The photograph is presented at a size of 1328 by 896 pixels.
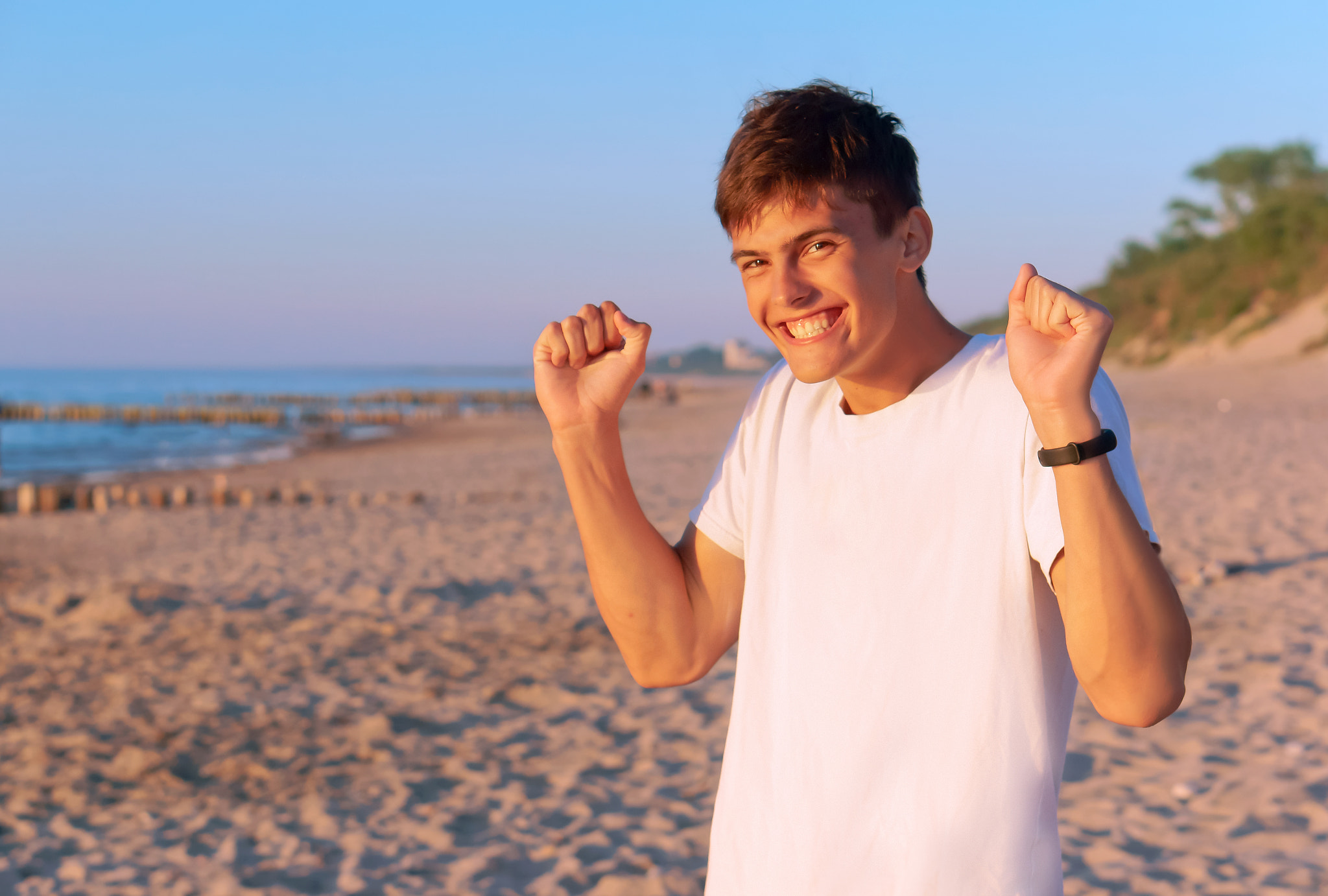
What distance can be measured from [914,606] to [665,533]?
28.7 ft

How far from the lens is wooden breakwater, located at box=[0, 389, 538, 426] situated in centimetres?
4000

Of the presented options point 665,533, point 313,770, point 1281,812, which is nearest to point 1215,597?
point 1281,812

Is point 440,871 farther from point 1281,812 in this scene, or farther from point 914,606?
point 1281,812

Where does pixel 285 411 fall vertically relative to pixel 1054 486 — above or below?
below

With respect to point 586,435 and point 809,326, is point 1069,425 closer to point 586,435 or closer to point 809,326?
point 809,326

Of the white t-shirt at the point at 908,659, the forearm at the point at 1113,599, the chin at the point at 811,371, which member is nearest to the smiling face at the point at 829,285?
the chin at the point at 811,371

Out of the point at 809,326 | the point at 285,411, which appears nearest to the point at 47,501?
the point at 809,326

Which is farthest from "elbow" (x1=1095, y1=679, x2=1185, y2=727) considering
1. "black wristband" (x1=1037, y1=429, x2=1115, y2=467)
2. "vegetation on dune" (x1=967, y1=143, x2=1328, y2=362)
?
"vegetation on dune" (x1=967, y1=143, x2=1328, y2=362)

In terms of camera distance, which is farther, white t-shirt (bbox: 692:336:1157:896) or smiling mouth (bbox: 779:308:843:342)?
smiling mouth (bbox: 779:308:843:342)

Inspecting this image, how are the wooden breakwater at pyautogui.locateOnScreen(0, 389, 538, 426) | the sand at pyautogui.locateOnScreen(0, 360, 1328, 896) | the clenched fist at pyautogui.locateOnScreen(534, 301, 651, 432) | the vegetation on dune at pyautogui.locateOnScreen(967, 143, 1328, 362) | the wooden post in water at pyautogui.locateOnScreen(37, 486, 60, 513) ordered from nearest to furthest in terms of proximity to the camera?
the clenched fist at pyautogui.locateOnScreen(534, 301, 651, 432) → the sand at pyautogui.locateOnScreen(0, 360, 1328, 896) → the wooden post in water at pyautogui.locateOnScreen(37, 486, 60, 513) → the vegetation on dune at pyautogui.locateOnScreen(967, 143, 1328, 362) → the wooden breakwater at pyautogui.locateOnScreen(0, 389, 538, 426)

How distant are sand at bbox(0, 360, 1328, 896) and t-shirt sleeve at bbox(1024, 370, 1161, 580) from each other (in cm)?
290

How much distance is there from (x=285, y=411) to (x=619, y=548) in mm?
49122

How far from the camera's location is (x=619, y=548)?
171 cm

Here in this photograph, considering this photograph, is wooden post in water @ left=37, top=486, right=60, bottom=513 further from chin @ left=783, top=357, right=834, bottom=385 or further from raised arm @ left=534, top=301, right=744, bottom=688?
chin @ left=783, top=357, right=834, bottom=385
